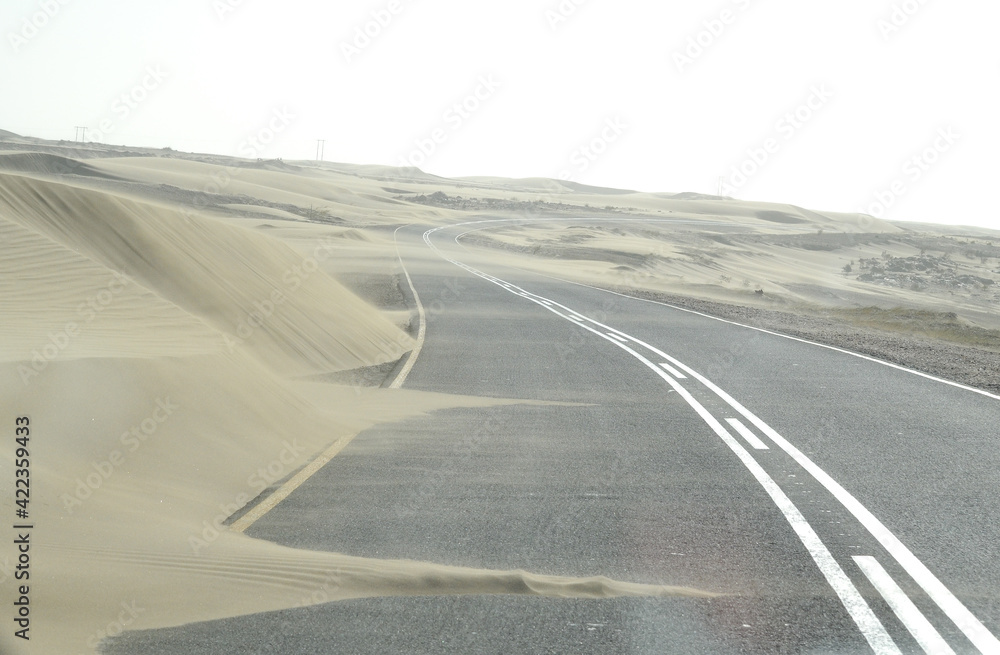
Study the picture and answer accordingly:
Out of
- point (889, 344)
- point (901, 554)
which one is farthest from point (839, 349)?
point (901, 554)

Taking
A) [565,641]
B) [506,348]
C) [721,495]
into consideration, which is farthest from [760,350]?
[565,641]

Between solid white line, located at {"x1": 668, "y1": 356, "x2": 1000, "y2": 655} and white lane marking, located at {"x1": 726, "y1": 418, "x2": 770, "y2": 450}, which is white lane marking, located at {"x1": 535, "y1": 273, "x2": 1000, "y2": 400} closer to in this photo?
white lane marking, located at {"x1": 726, "y1": 418, "x2": 770, "y2": 450}

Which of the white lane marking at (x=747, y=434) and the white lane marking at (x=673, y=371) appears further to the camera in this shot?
the white lane marking at (x=673, y=371)

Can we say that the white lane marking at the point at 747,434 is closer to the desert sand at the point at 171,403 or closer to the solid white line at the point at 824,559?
the solid white line at the point at 824,559

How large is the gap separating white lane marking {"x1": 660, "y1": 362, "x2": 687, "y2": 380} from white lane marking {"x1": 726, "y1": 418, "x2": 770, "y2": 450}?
2.96m

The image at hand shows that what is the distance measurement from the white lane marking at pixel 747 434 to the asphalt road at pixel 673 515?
0.05 meters

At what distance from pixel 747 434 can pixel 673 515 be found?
3.03 m

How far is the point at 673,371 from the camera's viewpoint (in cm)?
1344

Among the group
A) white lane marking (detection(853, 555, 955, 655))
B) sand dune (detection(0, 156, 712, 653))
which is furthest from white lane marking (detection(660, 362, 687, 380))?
white lane marking (detection(853, 555, 955, 655))

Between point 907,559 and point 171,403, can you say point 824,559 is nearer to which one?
point 907,559

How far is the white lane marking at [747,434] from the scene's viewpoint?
8.61m

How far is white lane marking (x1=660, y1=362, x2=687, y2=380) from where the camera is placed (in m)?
12.9

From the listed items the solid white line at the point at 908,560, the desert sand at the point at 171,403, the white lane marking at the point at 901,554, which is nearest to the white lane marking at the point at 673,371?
the white lane marking at the point at 901,554

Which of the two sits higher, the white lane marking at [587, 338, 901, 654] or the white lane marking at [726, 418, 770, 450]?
the white lane marking at [726, 418, 770, 450]
